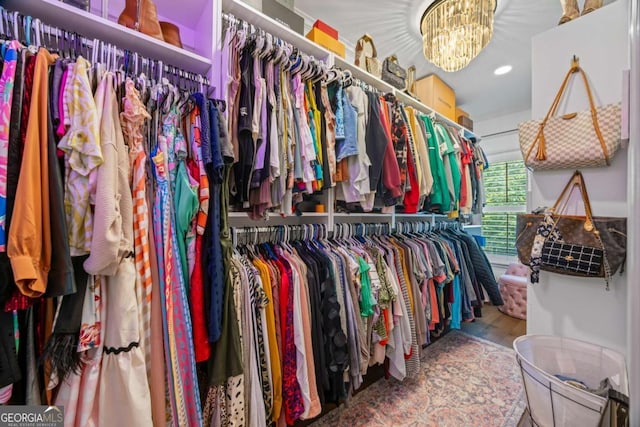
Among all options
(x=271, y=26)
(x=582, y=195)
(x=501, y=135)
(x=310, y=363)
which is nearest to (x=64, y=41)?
(x=271, y=26)

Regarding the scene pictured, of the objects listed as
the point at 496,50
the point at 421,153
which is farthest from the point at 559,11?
the point at 421,153

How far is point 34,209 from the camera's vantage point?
23.6 inches

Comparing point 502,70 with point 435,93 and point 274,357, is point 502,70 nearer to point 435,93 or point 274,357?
point 435,93

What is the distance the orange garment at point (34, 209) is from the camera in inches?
22.7

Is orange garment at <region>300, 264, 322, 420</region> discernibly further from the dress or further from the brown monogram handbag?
the brown monogram handbag

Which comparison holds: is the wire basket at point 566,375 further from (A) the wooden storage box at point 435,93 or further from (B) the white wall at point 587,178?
(A) the wooden storage box at point 435,93

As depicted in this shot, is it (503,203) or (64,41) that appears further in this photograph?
(503,203)

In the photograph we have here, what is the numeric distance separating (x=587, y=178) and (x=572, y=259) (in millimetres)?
372

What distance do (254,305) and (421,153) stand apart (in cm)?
146

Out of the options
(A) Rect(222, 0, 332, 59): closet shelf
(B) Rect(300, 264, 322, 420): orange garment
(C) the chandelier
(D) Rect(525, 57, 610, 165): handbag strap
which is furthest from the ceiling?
(B) Rect(300, 264, 322, 420): orange garment

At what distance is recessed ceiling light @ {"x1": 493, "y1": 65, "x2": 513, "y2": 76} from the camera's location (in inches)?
101

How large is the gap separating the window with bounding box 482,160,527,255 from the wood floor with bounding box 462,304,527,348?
50.5 inches

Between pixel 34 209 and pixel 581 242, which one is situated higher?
pixel 34 209

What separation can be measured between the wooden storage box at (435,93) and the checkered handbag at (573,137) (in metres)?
1.49
